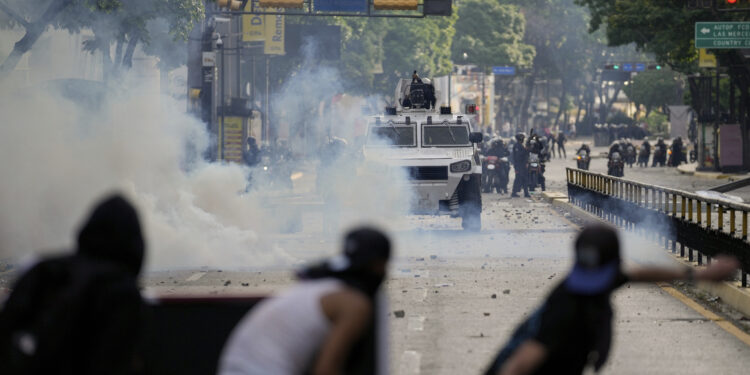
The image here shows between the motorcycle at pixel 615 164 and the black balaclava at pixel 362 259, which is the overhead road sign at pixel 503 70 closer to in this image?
the motorcycle at pixel 615 164

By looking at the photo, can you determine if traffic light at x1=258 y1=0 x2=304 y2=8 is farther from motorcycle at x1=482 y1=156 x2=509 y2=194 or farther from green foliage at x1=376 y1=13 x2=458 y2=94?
green foliage at x1=376 y1=13 x2=458 y2=94

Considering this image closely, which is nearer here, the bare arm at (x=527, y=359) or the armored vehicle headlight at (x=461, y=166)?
the bare arm at (x=527, y=359)

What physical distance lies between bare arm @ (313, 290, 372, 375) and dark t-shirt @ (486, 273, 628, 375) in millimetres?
878

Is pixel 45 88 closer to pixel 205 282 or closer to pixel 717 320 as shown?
pixel 205 282

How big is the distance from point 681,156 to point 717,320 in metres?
54.0

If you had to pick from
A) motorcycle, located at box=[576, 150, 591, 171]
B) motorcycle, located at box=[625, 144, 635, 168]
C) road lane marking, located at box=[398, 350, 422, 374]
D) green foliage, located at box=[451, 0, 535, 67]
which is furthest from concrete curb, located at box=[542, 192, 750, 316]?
green foliage, located at box=[451, 0, 535, 67]

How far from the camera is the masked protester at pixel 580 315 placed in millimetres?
4879

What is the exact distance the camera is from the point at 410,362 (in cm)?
987

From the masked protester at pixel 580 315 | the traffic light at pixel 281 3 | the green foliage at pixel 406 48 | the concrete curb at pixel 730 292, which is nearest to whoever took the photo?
the masked protester at pixel 580 315

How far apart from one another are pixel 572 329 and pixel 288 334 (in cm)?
116

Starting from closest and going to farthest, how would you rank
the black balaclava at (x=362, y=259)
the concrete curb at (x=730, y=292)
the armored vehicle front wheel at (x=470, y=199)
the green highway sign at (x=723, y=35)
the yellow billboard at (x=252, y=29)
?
the black balaclava at (x=362, y=259), the concrete curb at (x=730, y=292), the armored vehicle front wheel at (x=470, y=199), the green highway sign at (x=723, y=35), the yellow billboard at (x=252, y=29)

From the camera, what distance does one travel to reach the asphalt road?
10172 millimetres

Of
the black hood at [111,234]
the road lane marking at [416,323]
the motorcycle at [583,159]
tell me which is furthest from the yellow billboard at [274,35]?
the black hood at [111,234]

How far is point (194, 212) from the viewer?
63.7 feet
